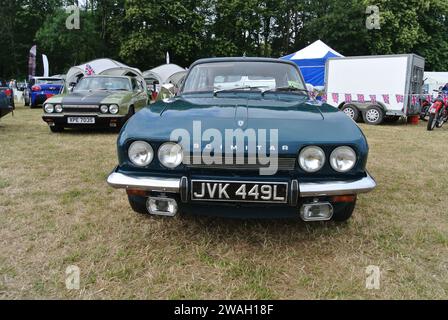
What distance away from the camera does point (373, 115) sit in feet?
35.8

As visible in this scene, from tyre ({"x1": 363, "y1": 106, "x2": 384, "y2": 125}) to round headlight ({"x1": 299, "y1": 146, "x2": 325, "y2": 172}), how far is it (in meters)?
9.47

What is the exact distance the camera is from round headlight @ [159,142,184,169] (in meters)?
2.28

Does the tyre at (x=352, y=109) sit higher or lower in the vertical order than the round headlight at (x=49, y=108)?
lower

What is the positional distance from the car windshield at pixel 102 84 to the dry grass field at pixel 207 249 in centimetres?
424

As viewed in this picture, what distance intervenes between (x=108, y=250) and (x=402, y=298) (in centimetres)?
187

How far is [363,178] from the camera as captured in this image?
2354 mm

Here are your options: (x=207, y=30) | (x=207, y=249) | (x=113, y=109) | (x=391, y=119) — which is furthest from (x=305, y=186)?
(x=207, y=30)

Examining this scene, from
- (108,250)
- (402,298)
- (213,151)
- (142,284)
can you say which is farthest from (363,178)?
(108,250)

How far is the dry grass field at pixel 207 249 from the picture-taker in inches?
82.9

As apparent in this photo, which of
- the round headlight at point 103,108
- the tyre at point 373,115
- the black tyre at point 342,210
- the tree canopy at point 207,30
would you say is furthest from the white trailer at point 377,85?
the tree canopy at point 207,30

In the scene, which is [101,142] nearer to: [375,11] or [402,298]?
[402,298]

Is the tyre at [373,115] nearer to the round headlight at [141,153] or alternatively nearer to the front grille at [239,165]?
the front grille at [239,165]

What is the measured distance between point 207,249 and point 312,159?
0.96 m

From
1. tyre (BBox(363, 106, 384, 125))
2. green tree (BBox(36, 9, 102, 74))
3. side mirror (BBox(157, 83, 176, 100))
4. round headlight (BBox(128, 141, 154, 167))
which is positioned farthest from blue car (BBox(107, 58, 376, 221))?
green tree (BBox(36, 9, 102, 74))
